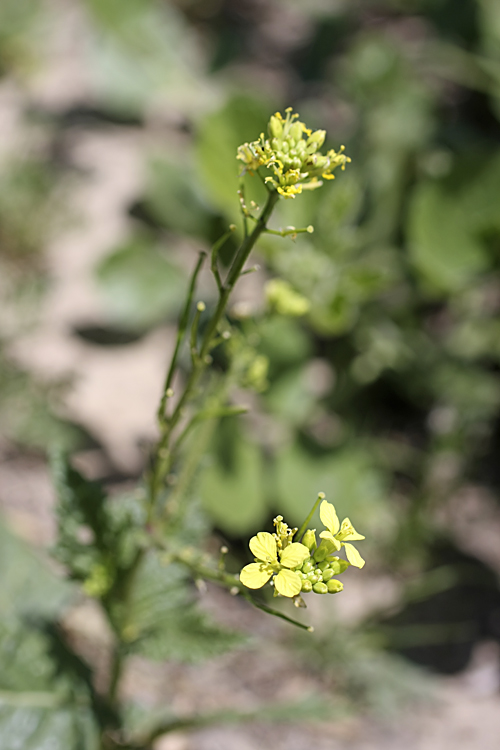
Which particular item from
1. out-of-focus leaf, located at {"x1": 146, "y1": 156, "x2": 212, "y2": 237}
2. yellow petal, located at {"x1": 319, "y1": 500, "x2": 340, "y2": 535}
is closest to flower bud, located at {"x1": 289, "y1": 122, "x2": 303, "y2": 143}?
yellow petal, located at {"x1": 319, "y1": 500, "x2": 340, "y2": 535}

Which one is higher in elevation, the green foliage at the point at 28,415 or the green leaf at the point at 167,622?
the green foliage at the point at 28,415

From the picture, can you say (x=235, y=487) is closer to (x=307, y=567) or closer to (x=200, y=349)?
(x=200, y=349)

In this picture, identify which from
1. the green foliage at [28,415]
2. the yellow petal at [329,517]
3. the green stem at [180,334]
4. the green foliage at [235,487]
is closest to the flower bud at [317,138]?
the green stem at [180,334]

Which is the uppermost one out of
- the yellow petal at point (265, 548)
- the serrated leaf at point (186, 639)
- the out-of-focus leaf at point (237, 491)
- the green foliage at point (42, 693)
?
the out-of-focus leaf at point (237, 491)

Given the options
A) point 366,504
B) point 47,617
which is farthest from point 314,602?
point 47,617

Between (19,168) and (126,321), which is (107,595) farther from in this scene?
(19,168)

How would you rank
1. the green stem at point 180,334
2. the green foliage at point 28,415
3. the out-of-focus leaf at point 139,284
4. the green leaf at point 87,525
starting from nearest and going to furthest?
the green stem at point 180,334
the green leaf at point 87,525
the green foliage at point 28,415
the out-of-focus leaf at point 139,284

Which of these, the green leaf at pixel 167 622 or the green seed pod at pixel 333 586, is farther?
the green leaf at pixel 167 622

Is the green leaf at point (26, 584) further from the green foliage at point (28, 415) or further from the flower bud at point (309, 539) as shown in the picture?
the flower bud at point (309, 539)

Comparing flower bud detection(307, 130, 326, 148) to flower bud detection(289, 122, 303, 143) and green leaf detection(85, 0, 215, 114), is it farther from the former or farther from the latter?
green leaf detection(85, 0, 215, 114)
